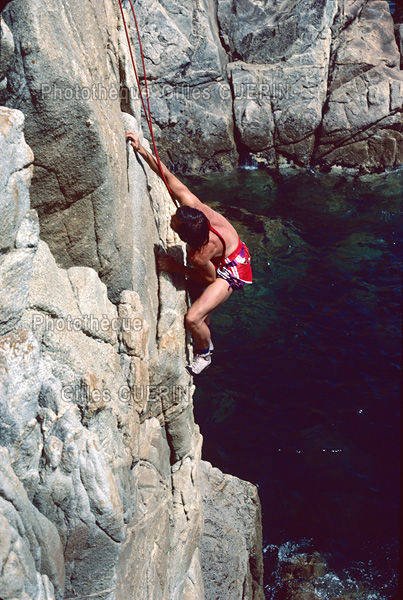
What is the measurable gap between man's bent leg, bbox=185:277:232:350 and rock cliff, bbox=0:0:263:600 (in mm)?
190

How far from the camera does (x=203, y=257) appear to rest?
16.4ft

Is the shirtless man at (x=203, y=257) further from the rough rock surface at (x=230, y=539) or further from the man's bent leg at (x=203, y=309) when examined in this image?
the rough rock surface at (x=230, y=539)

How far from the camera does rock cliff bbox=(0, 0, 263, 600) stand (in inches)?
114

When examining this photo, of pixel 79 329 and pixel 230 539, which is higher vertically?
pixel 79 329

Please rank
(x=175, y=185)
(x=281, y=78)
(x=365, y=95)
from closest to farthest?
(x=175, y=185), (x=365, y=95), (x=281, y=78)

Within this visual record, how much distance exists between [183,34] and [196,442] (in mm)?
12725

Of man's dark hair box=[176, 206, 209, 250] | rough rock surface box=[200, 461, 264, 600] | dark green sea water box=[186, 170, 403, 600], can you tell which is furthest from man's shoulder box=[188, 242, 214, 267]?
dark green sea water box=[186, 170, 403, 600]

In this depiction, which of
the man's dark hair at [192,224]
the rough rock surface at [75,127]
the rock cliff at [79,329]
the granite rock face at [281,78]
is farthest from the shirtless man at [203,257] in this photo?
the granite rock face at [281,78]

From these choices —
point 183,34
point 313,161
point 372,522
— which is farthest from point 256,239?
point 372,522

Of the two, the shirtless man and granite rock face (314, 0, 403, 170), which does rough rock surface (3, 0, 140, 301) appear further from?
granite rock face (314, 0, 403, 170)

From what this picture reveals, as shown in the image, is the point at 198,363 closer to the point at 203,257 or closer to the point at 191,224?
the point at 203,257

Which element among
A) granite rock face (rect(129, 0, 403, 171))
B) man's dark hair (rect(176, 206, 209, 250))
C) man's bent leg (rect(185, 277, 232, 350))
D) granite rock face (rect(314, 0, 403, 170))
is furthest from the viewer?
granite rock face (rect(314, 0, 403, 170))

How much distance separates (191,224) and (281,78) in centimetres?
1226

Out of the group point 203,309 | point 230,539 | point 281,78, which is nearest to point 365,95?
point 281,78
